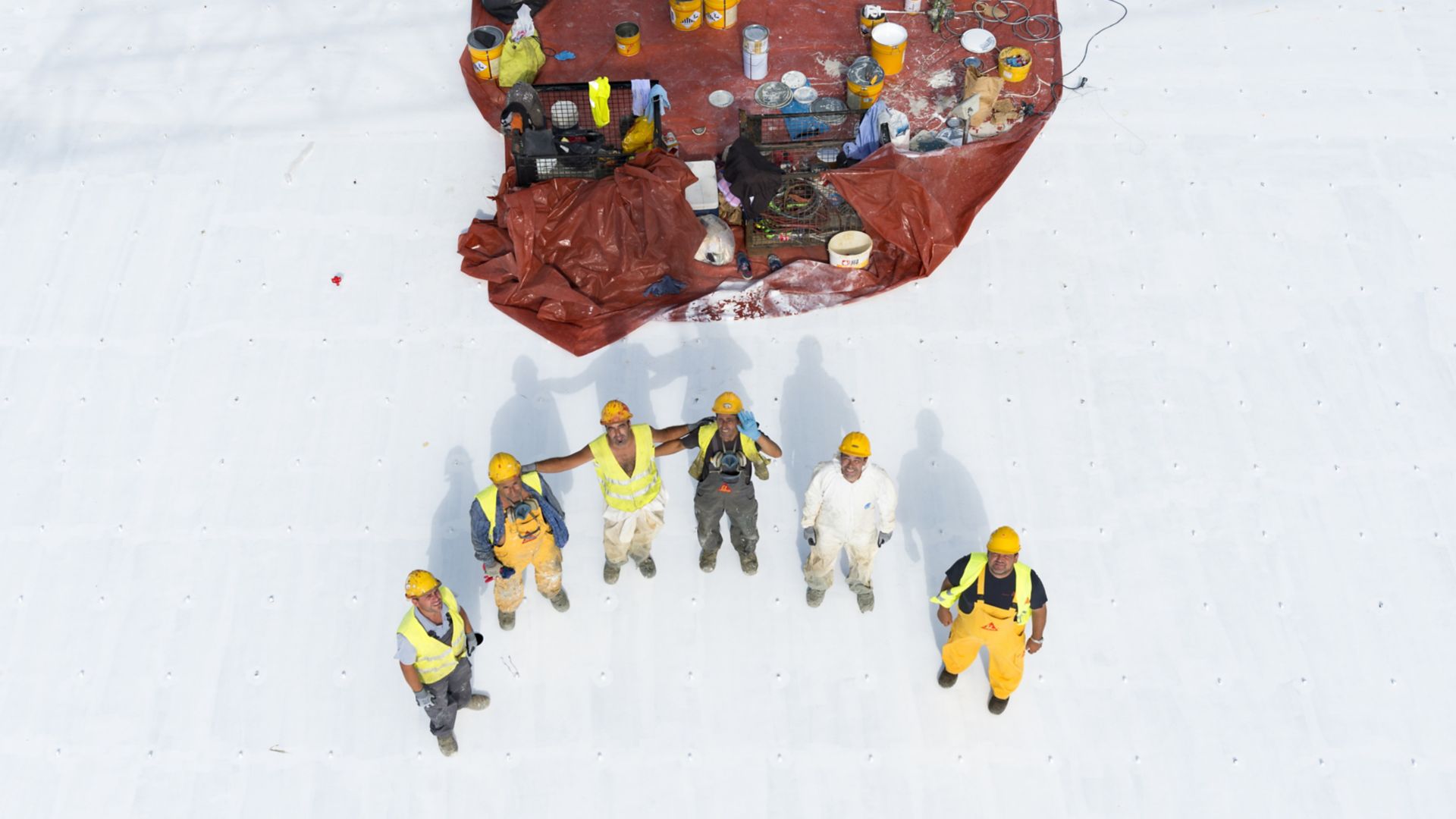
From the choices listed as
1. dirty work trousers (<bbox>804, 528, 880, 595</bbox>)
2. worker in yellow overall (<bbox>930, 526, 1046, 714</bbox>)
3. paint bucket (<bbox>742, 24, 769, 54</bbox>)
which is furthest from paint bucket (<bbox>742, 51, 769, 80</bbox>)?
worker in yellow overall (<bbox>930, 526, 1046, 714</bbox>)

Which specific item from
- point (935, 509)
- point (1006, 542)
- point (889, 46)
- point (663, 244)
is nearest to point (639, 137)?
point (663, 244)

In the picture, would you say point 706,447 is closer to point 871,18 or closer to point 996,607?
point 996,607

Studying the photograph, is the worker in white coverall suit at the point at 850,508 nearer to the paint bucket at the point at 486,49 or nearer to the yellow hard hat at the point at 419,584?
the yellow hard hat at the point at 419,584

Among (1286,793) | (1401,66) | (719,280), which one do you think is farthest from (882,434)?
(1401,66)

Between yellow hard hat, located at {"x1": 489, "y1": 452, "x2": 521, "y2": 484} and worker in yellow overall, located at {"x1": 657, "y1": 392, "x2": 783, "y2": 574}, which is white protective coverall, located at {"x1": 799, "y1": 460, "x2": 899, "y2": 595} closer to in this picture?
worker in yellow overall, located at {"x1": 657, "y1": 392, "x2": 783, "y2": 574}

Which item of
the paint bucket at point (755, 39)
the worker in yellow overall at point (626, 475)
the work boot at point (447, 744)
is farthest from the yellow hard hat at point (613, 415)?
the paint bucket at point (755, 39)

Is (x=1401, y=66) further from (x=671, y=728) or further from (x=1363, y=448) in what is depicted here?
(x=671, y=728)
